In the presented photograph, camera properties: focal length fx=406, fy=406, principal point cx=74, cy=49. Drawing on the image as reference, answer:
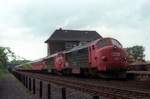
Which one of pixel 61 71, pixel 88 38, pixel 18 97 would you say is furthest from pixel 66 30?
pixel 18 97

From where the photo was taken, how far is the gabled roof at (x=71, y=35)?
118m

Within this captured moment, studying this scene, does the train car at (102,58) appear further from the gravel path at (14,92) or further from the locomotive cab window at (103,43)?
the gravel path at (14,92)

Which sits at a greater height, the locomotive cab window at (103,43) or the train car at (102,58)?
the locomotive cab window at (103,43)

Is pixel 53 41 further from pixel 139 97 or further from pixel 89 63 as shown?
pixel 139 97

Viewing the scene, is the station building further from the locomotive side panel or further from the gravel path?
the gravel path

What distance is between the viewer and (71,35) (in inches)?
4734

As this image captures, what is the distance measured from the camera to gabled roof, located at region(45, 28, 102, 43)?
118088mm

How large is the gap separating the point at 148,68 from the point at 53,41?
9336 centimetres

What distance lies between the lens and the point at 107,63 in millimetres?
29250

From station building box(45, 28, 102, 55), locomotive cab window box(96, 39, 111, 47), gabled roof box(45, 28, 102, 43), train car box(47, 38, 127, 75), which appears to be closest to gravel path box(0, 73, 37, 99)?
train car box(47, 38, 127, 75)

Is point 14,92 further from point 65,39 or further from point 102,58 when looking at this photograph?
point 65,39

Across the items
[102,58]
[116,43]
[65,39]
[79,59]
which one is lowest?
[102,58]

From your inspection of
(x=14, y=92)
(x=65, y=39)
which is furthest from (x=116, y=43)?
(x=65, y=39)

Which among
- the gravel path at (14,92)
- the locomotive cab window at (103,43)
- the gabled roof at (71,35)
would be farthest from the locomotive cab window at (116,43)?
the gabled roof at (71,35)
